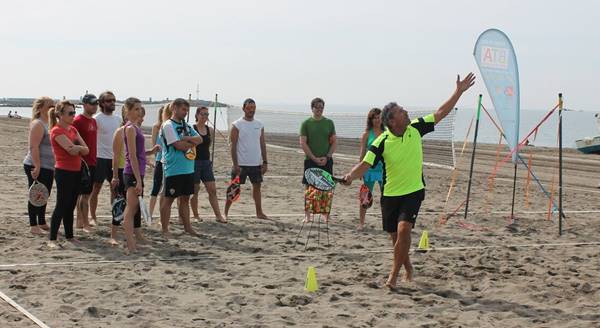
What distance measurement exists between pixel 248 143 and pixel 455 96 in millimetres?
3499

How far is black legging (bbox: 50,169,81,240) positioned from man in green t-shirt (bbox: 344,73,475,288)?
3016mm

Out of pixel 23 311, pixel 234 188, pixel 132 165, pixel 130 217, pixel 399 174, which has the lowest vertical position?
pixel 23 311

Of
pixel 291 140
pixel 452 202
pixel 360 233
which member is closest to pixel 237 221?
pixel 360 233

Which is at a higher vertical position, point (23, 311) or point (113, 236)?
point (113, 236)

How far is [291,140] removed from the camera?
30.7 m

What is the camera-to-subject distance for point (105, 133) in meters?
8.30

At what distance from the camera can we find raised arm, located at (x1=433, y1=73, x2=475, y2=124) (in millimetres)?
6477

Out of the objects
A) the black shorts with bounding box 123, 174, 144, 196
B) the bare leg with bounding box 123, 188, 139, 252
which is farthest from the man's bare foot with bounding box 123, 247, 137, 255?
the black shorts with bounding box 123, 174, 144, 196

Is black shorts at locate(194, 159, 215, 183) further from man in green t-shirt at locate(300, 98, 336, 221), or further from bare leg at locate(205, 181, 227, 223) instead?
man in green t-shirt at locate(300, 98, 336, 221)

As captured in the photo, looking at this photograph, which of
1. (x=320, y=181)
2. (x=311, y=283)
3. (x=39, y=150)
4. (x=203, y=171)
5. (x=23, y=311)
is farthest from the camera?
(x=203, y=171)

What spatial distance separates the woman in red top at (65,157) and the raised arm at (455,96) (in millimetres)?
3488

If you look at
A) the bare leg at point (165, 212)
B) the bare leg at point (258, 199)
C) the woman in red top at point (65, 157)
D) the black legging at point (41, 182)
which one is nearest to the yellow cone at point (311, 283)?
the bare leg at point (165, 212)

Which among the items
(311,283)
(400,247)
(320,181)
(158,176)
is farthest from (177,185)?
(400,247)

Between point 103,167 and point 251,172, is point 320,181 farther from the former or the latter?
point 103,167
